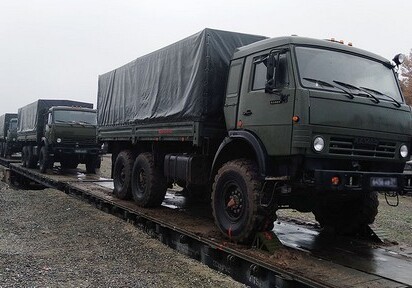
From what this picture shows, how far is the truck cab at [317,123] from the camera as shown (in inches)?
209

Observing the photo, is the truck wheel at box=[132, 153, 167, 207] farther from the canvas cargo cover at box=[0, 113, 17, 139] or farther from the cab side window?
the canvas cargo cover at box=[0, 113, 17, 139]

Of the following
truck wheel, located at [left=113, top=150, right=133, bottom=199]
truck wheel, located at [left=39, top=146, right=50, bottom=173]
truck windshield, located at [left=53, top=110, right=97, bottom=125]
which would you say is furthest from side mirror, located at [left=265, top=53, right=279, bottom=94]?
truck wheel, located at [left=39, top=146, right=50, bottom=173]

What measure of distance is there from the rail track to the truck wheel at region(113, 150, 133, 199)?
1.36 meters

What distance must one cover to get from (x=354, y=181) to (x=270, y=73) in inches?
67.0

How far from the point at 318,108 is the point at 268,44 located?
52.6 inches

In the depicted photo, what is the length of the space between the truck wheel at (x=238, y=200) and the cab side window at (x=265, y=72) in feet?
3.67

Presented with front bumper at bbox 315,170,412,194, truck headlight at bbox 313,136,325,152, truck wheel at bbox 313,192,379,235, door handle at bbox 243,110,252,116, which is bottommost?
truck wheel at bbox 313,192,379,235

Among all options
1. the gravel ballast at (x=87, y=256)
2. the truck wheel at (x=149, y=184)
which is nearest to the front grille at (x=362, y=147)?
the gravel ballast at (x=87, y=256)

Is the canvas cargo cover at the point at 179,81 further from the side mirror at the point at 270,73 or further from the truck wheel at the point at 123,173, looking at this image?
the side mirror at the point at 270,73

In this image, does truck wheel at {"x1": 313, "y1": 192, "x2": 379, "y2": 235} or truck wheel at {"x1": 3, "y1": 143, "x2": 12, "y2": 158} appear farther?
truck wheel at {"x1": 3, "y1": 143, "x2": 12, "y2": 158}

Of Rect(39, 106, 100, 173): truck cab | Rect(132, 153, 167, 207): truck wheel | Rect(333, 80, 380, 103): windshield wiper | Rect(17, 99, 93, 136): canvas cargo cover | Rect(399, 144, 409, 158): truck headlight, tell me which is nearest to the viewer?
Rect(333, 80, 380, 103): windshield wiper

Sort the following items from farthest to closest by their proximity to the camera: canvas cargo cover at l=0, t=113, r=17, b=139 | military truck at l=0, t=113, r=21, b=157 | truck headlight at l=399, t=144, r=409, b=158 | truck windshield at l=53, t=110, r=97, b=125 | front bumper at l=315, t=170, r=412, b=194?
canvas cargo cover at l=0, t=113, r=17, b=139
military truck at l=0, t=113, r=21, b=157
truck windshield at l=53, t=110, r=97, b=125
truck headlight at l=399, t=144, r=409, b=158
front bumper at l=315, t=170, r=412, b=194

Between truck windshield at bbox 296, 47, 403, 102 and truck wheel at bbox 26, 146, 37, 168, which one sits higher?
truck windshield at bbox 296, 47, 403, 102

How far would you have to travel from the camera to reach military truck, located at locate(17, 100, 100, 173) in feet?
53.7
